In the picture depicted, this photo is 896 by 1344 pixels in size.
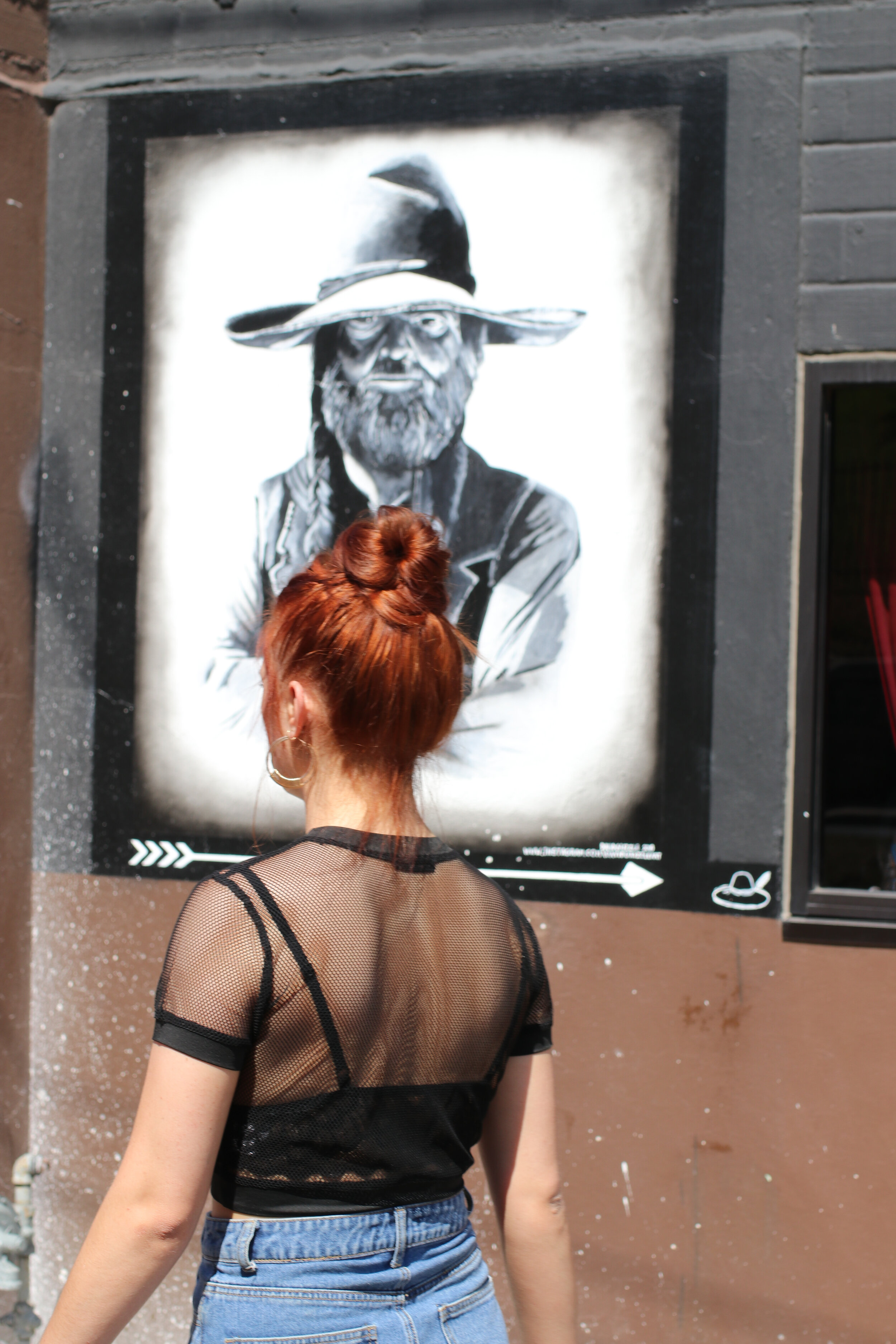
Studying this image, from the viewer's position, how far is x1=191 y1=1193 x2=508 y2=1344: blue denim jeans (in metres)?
1.48

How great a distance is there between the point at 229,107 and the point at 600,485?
1785 millimetres

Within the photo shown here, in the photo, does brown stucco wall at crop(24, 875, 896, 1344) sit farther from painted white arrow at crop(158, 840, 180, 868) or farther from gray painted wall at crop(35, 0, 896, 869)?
painted white arrow at crop(158, 840, 180, 868)

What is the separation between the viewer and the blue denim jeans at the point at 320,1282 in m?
1.48

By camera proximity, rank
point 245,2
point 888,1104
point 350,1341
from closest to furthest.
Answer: point 350,1341, point 888,1104, point 245,2

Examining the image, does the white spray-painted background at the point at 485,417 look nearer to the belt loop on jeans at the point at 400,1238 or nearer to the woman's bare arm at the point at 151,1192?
the belt loop on jeans at the point at 400,1238

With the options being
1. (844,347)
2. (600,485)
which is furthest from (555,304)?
(844,347)

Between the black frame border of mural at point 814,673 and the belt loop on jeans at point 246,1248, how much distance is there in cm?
230

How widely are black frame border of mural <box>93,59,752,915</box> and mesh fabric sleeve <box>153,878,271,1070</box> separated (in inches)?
89.8

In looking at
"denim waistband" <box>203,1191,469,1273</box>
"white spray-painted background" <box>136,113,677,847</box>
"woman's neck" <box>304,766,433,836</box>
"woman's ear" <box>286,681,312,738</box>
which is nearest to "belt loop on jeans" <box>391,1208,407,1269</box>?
"denim waistband" <box>203,1191,469,1273</box>

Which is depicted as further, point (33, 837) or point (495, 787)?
point (33, 837)

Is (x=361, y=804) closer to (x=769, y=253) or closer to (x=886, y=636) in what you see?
(x=886, y=636)

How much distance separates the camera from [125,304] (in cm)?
399

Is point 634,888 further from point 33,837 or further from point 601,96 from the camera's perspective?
point 601,96

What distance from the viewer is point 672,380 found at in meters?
3.59
